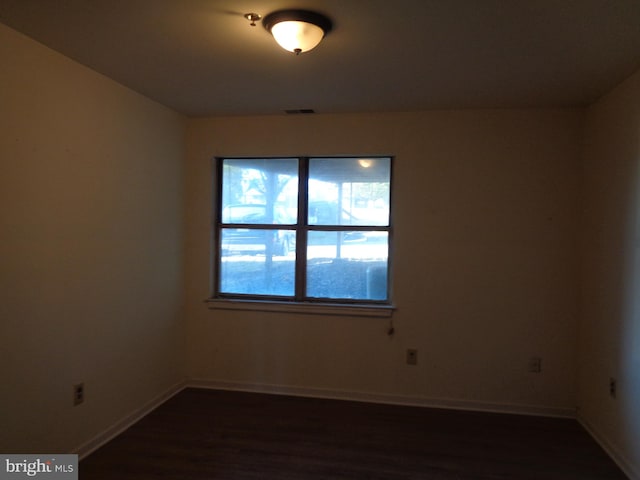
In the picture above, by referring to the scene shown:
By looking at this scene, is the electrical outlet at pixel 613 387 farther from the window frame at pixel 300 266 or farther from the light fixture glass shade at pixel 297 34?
the light fixture glass shade at pixel 297 34

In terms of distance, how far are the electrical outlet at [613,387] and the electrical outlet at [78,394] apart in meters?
3.22

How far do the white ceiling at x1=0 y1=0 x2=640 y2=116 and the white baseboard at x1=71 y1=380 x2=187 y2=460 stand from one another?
2.25m

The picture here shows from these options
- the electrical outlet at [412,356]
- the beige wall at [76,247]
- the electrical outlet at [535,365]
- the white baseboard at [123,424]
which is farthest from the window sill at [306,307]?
the electrical outlet at [535,365]

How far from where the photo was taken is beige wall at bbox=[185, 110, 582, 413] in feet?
10.4

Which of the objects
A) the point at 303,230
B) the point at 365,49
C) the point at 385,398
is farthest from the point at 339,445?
→ the point at 365,49

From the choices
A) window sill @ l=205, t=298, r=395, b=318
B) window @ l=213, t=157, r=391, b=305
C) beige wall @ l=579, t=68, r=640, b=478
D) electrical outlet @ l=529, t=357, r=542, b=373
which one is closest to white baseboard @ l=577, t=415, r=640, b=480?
beige wall @ l=579, t=68, r=640, b=478

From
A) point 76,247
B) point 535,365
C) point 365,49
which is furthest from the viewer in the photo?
point 535,365

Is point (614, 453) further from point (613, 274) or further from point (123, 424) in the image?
point (123, 424)

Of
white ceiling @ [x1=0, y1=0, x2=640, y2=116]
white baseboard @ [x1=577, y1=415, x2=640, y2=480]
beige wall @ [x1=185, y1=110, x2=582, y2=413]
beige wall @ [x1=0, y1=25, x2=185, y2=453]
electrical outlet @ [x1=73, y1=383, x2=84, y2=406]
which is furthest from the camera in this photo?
beige wall @ [x1=185, y1=110, x2=582, y2=413]

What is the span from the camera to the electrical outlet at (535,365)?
10.5ft

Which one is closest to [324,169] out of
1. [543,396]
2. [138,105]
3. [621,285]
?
[138,105]

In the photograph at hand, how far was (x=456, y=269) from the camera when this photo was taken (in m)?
3.31

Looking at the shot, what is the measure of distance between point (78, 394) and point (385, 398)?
7.13 ft

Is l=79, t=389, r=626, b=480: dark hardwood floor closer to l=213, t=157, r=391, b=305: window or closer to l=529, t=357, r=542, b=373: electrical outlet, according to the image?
l=529, t=357, r=542, b=373: electrical outlet
